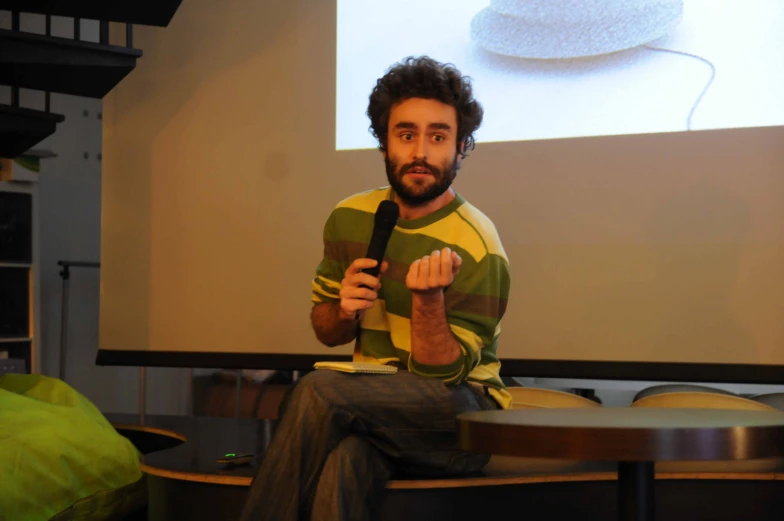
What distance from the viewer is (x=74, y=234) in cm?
518

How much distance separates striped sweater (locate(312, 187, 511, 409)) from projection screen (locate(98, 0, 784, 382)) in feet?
3.66

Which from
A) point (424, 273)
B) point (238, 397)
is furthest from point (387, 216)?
point (238, 397)

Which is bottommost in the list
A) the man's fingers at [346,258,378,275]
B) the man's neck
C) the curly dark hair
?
the man's fingers at [346,258,378,275]

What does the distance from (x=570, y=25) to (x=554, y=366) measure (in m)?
1.14

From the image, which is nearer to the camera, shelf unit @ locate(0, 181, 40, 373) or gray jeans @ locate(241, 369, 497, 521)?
gray jeans @ locate(241, 369, 497, 521)

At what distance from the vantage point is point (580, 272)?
289 cm

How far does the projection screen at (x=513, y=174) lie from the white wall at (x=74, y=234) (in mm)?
1627

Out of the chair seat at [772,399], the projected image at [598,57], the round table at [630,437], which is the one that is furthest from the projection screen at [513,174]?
the round table at [630,437]

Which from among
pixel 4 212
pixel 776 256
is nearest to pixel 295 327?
pixel 776 256

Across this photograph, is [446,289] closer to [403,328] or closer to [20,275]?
[403,328]

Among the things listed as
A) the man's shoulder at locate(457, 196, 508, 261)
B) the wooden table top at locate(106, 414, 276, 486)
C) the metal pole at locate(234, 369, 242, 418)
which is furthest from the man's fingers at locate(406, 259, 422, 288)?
the metal pole at locate(234, 369, 242, 418)

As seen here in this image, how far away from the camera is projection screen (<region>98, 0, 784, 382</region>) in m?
2.70

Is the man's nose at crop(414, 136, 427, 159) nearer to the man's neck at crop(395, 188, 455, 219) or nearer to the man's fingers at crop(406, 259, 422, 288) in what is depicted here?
Answer: the man's neck at crop(395, 188, 455, 219)

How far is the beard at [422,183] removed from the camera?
1825mm
